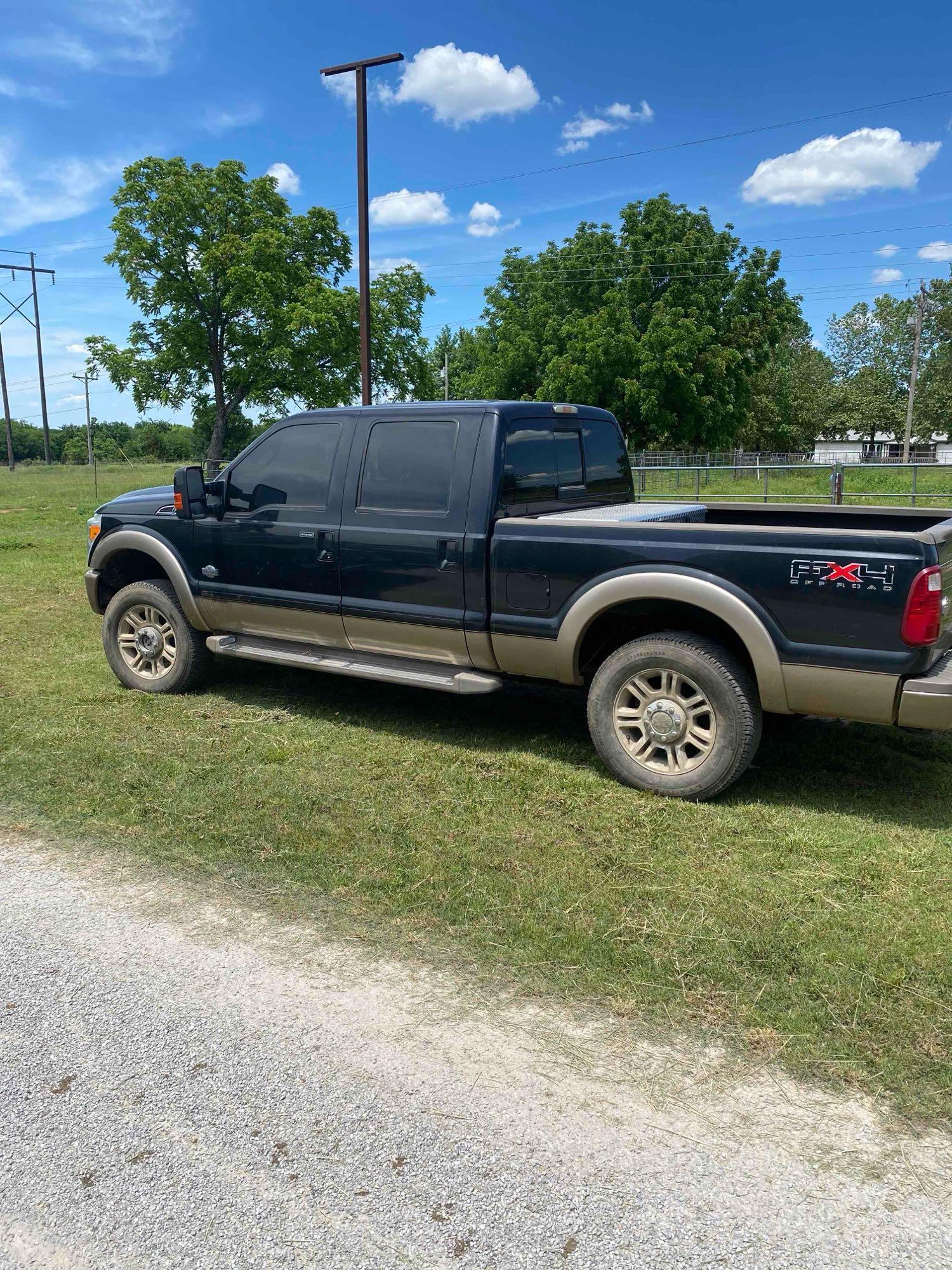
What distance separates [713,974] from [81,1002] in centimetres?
207

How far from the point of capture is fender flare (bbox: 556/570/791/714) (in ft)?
14.5

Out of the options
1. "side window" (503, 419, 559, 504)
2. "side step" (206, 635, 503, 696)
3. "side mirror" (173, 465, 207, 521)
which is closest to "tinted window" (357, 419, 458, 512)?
"side window" (503, 419, 559, 504)

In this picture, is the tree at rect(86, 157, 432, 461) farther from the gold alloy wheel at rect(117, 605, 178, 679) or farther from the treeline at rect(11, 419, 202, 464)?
the treeline at rect(11, 419, 202, 464)

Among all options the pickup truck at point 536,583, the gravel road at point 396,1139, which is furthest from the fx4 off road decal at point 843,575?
the gravel road at point 396,1139

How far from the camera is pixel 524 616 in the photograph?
5.08 metres

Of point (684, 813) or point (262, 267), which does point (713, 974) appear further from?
point (262, 267)

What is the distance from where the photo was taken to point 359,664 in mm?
5754

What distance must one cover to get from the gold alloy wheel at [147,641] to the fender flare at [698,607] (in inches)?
124

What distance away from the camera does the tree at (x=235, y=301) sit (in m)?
40.1

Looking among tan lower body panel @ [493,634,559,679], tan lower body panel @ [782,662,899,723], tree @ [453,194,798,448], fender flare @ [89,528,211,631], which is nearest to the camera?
tan lower body panel @ [782,662,899,723]

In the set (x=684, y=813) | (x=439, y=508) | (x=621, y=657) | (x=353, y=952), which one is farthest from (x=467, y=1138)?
(x=439, y=508)

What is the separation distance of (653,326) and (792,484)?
2155cm

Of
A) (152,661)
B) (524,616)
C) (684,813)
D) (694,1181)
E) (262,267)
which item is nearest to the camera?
(694,1181)

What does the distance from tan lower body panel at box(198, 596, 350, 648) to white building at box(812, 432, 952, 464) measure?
5961 cm
